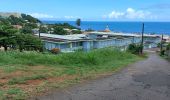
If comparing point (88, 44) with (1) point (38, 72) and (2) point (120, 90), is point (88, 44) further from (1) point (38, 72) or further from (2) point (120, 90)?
(2) point (120, 90)

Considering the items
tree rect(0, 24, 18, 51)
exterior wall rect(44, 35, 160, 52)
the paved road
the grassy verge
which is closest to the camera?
the paved road

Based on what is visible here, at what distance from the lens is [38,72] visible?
9.20 m

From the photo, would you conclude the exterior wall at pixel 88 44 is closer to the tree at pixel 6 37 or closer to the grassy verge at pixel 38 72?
the tree at pixel 6 37

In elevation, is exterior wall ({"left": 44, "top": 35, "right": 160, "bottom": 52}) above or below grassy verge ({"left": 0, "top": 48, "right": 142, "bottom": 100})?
below

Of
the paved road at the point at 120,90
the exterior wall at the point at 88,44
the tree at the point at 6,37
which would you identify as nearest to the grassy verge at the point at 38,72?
the paved road at the point at 120,90

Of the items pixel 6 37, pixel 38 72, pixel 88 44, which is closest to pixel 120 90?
pixel 38 72

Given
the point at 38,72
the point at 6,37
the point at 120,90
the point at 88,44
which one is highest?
the point at 38,72

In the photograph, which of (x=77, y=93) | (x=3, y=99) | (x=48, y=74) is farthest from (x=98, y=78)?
(x=3, y=99)

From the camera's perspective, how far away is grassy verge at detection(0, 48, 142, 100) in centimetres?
700

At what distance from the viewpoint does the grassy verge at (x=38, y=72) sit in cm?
700

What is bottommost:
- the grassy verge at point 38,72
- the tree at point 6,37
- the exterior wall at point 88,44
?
the exterior wall at point 88,44

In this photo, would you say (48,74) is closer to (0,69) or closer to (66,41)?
(0,69)

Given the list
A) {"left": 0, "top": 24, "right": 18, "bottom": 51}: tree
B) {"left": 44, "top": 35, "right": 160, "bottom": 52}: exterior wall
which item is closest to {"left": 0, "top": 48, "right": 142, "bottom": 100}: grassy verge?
{"left": 0, "top": 24, "right": 18, "bottom": 51}: tree

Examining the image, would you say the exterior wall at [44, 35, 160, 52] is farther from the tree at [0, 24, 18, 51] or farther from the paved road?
the paved road
